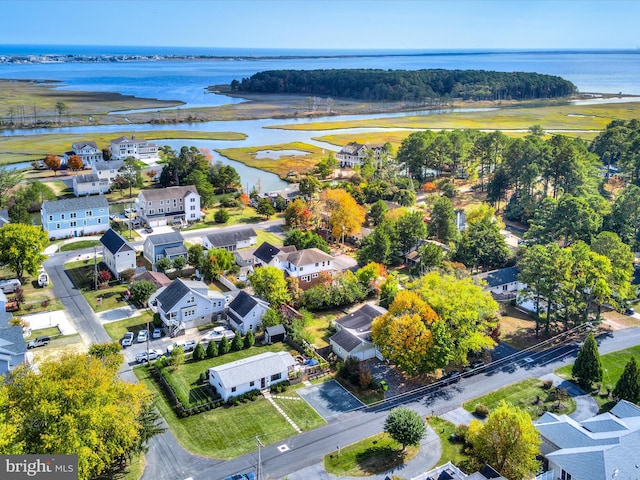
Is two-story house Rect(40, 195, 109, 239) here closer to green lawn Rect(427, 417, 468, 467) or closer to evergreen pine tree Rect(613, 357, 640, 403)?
green lawn Rect(427, 417, 468, 467)

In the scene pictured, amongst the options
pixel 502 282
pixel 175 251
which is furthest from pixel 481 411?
pixel 175 251

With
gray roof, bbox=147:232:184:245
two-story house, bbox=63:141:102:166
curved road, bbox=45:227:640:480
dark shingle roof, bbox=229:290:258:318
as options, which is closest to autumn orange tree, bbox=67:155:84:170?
two-story house, bbox=63:141:102:166

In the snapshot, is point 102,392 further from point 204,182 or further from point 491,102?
point 491,102

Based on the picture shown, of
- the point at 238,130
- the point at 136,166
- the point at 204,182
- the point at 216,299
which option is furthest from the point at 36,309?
the point at 238,130

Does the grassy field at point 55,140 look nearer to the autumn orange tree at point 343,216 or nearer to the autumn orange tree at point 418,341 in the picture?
the autumn orange tree at point 343,216

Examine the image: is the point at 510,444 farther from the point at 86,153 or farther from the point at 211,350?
the point at 86,153
